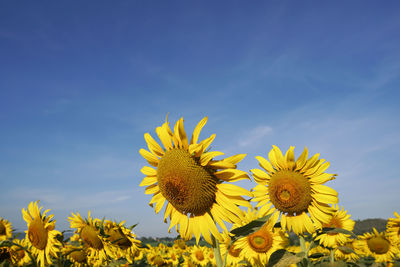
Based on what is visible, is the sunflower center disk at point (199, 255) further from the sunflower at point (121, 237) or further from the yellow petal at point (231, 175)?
the yellow petal at point (231, 175)

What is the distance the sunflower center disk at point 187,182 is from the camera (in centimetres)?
356

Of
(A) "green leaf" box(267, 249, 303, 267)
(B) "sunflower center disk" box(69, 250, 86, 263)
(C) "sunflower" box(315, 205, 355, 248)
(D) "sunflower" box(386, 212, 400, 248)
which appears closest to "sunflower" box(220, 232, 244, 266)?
(C) "sunflower" box(315, 205, 355, 248)

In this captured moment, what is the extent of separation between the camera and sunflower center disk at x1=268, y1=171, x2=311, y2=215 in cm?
531

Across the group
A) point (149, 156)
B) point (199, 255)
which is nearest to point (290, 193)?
point (149, 156)

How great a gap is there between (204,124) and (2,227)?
1048 centimetres

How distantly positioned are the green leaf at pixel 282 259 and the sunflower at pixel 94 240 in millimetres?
4996

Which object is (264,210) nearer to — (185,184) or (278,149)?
(278,149)

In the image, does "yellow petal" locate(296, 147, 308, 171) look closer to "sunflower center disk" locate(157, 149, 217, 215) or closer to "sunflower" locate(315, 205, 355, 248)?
"sunflower center disk" locate(157, 149, 217, 215)

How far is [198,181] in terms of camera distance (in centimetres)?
356

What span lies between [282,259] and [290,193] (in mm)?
1364

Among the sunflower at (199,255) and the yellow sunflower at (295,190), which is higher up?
the yellow sunflower at (295,190)

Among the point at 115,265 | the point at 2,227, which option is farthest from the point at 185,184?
the point at 2,227

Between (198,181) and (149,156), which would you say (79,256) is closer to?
(149,156)

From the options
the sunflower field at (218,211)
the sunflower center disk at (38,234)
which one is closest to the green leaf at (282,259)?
the sunflower field at (218,211)
